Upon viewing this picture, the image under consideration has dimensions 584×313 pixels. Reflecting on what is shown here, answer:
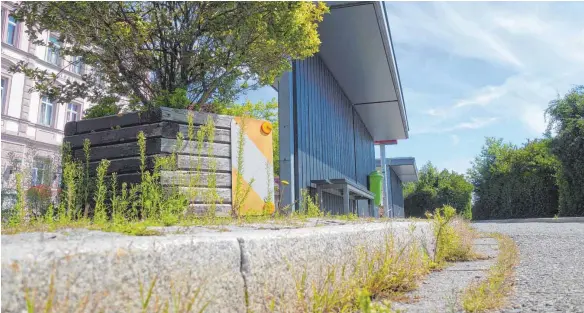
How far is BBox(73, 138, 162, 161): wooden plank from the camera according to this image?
3.57 metres

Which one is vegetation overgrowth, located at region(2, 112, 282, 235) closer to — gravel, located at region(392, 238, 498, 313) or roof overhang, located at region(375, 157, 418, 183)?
gravel, located at region(392, 238, 498, 313)

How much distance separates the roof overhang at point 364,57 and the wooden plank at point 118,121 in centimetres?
430

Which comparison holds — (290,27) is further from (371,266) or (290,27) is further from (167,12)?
(371,266)

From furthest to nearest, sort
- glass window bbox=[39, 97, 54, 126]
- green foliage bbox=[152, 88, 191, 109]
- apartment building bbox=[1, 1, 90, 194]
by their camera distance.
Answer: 1. glass window bbox=[39, 97, 54, 126]
2. apartment building bbox=[1, 1, 90, 194]
3. green foliage bbox=[152, 88, 191, 109]

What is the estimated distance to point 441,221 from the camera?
3824 millimetres

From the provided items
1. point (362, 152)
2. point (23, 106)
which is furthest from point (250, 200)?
point (23, 106)

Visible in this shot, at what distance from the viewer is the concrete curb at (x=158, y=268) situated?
1068 millimetres

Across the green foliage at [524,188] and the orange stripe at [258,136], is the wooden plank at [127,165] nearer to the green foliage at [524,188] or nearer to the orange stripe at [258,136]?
the orange stripe at [258,136]

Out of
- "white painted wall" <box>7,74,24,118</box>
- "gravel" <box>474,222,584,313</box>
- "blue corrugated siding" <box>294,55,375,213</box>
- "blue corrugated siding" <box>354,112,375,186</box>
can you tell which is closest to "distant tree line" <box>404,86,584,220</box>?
"blue corrugated siding" <box>354,112,375,186</box>

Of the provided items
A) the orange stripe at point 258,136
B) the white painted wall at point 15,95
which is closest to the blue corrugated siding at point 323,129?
the orange stripe at point 258,136

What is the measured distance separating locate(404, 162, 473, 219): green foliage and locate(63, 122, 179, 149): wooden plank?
30.1m

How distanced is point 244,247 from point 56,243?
2.22 ft

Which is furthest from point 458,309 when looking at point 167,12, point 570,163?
point 570,163

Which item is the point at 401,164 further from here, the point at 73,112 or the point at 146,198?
the point at 146,198
